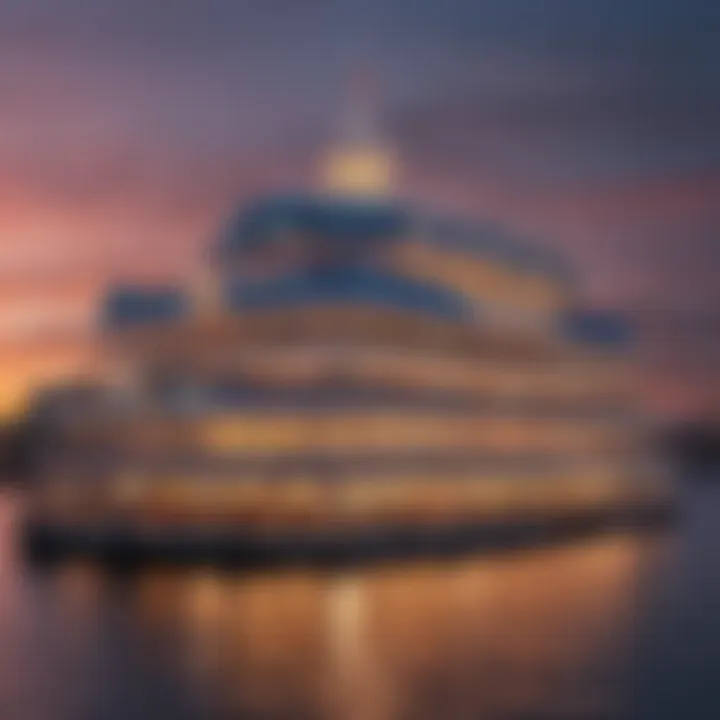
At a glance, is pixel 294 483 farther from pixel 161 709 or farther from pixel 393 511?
pixel 161 709

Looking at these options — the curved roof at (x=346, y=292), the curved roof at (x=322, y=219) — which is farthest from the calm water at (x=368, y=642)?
the curved roof at (x=322, y=219)

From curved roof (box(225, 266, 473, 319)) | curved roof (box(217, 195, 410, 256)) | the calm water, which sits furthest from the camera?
curved roof (box(217, 195, 410, 256))

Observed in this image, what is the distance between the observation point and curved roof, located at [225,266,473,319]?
13969 millimetres

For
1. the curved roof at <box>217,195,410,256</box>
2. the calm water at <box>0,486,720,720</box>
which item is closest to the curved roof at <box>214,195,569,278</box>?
the curved roof at <box>217,195,410,256</box>

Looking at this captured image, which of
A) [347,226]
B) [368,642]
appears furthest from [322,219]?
[368,642]

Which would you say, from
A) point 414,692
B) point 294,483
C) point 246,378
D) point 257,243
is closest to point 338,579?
point 294,483

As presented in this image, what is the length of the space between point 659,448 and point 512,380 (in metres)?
3.54

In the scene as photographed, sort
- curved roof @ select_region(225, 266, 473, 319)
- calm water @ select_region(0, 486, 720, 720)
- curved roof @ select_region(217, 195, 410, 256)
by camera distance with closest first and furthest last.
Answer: calm water @ select_region(0, 486, 720, 720)
curved roof @ select_region(225, 266, 473, 319)
curved roof @ select_region(217, 195, 410, 256)

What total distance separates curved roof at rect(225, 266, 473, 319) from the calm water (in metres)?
3.19

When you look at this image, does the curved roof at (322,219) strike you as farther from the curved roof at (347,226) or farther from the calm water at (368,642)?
the calm water at (368,642)

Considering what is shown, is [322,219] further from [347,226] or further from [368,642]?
[368,642]

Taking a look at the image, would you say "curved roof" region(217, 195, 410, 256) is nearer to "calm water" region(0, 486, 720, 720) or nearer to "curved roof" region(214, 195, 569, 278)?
"curved roof" region(214, 195, 569, 278)

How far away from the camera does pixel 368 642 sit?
856 cm

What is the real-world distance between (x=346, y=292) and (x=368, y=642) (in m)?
6.09
